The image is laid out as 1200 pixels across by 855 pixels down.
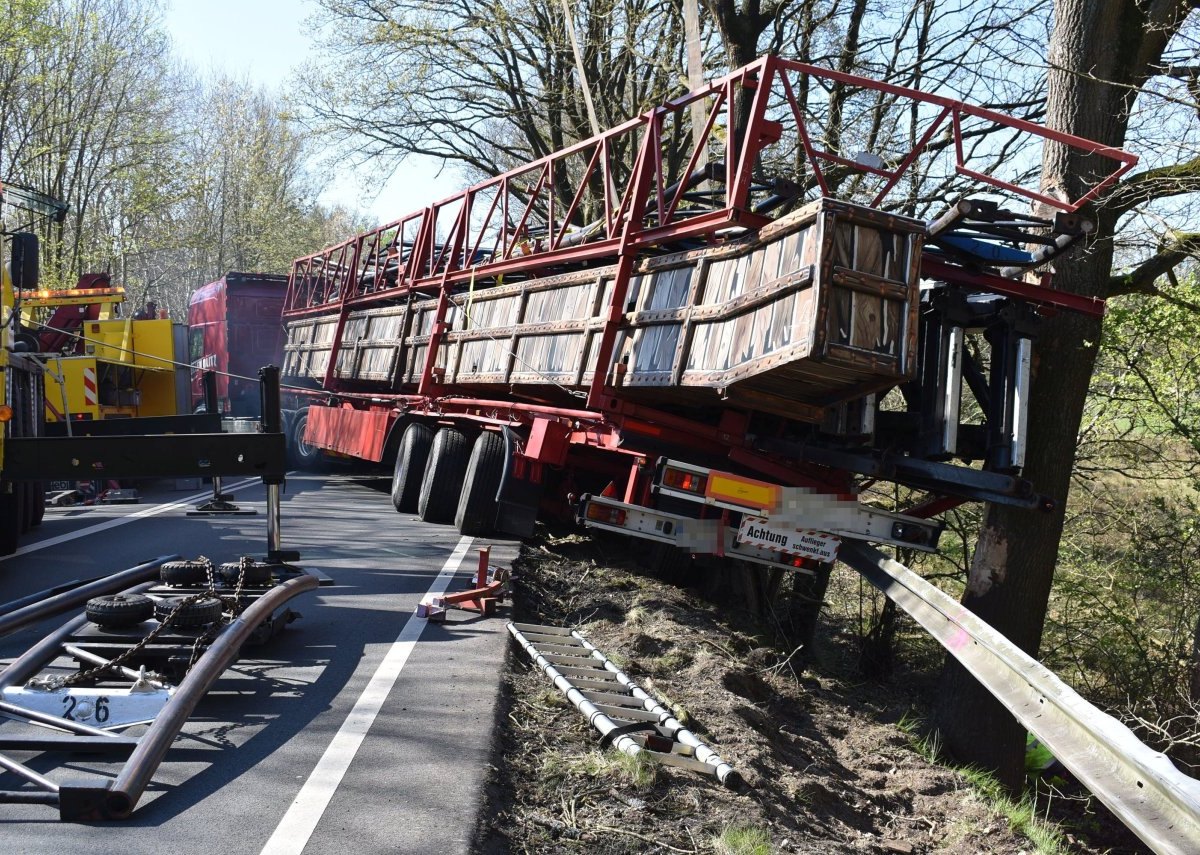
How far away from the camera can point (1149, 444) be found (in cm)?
1016

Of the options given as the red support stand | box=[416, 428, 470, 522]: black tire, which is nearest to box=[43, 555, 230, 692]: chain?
the red support stand

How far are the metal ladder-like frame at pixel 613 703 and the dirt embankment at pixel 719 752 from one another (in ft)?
0.26

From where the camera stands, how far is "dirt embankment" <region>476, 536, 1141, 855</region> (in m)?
4.29

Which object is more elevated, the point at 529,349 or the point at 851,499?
the point at 529,349

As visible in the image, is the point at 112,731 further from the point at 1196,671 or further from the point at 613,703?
the point at 1196,671

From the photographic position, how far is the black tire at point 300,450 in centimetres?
2048

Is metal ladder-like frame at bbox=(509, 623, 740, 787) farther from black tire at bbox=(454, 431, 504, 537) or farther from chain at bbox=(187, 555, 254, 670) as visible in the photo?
black tire at bbox=(454, 431, 504, 537)

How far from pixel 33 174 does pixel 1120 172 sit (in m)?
36.4

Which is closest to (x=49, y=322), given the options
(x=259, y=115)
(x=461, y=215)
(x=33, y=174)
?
(x=461, y=215)

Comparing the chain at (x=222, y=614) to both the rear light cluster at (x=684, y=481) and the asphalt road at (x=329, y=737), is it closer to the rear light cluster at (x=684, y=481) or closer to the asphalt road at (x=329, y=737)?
the asphalt road at (x=329, y=737)

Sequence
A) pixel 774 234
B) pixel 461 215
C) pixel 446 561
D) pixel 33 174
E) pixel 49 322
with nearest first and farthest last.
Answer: pixel 774 234
pixel 446 561
pixel 461 215
pixel 49 322
pixel 33 174

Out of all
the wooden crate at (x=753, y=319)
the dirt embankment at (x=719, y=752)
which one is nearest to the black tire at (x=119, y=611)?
the dirt embankment at (x=719, y=752)

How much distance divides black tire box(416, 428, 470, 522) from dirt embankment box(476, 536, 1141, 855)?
1987mm

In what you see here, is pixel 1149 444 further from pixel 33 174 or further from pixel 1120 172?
pixel 33 174
